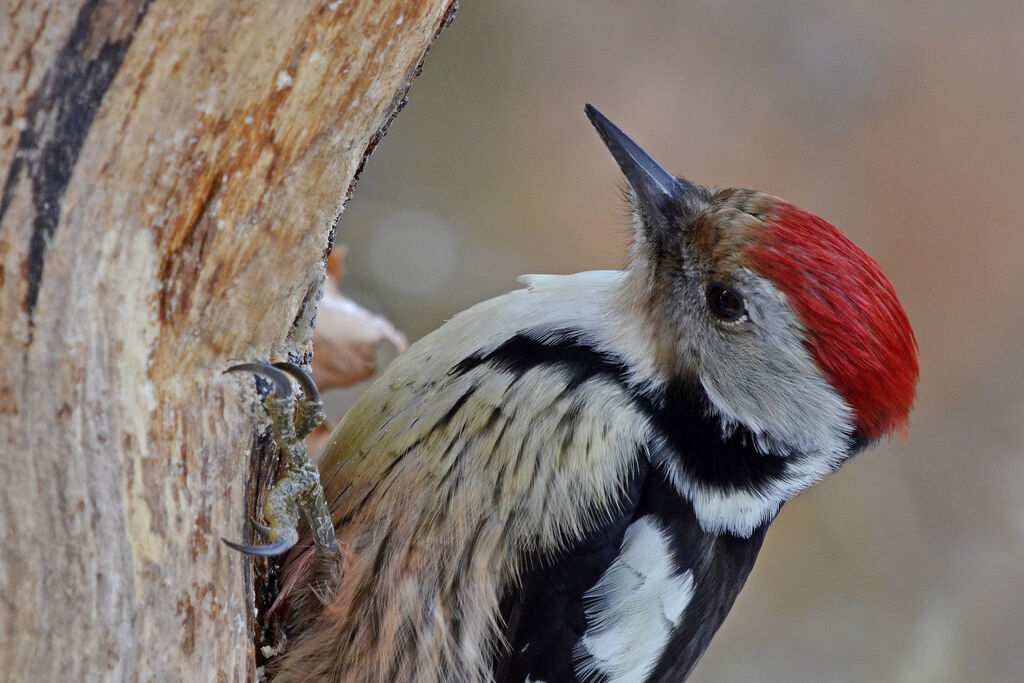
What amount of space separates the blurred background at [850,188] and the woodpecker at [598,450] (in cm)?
192

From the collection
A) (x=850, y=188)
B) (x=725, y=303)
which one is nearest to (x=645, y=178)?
(x=725, y=303)

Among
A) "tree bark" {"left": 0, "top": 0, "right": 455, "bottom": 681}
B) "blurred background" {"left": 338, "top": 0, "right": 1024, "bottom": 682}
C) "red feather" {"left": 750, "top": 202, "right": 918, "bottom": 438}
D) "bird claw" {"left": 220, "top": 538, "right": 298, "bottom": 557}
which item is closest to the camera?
"tree bark" {"left": 0, "top": 0, "right": 455, "bottom": 681}

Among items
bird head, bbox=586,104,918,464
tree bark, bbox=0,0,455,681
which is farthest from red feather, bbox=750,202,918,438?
tree bark, bbox=0,0,455,681

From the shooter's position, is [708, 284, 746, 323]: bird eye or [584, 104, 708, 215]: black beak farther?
[584, 104, 708, 215]: black beak

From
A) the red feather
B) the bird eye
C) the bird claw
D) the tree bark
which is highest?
the red feather

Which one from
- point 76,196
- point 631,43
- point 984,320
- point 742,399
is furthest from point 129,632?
point 984,320

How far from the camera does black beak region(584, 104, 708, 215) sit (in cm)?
158

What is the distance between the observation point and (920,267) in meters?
3.53

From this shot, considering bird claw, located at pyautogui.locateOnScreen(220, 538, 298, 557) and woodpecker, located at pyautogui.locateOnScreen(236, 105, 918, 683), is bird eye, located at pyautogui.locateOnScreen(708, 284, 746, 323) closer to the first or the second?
woodpecker, located at pyautogui.locateOnScreen(236, 105, 918, 683)

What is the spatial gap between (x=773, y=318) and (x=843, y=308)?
104 mm

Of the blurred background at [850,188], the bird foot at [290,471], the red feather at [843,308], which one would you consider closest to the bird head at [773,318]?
the red feather at [843,308]

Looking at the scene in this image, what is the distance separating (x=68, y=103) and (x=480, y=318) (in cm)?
77

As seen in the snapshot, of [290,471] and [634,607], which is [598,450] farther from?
[290,471]

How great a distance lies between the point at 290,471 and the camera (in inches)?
51.9
